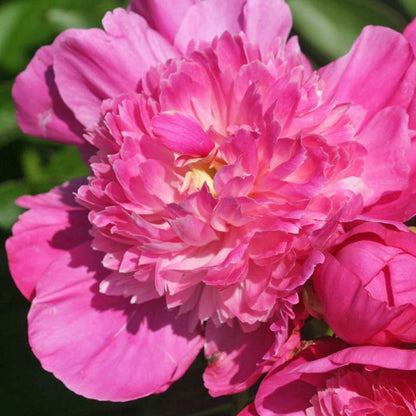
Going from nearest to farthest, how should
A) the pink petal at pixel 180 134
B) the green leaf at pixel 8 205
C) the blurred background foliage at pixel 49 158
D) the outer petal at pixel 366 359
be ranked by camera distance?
1. the outer petal at pixel 366 359
2. the pink petal at pixel 180 134
3. the blurred background foliage at pixel 49 158
4. the green leaf at pixel 8 205

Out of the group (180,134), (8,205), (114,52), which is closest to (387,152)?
(180,134)

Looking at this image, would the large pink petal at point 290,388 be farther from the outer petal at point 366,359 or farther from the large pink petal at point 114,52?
the large pink petal at point 114,52

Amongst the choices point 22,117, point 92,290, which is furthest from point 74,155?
point 92,290

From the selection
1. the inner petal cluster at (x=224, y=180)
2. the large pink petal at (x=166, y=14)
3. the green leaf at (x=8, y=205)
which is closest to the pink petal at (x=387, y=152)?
the inner petal cluster at (x=224, y=180)

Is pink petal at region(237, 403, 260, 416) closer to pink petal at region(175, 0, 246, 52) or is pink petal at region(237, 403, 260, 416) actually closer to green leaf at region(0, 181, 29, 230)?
pink petal at region(175, 0, 246, 52)

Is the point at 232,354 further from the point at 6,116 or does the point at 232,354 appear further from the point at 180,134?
the point at 6,116

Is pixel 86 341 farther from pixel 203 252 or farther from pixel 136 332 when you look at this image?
pixel 203 252
